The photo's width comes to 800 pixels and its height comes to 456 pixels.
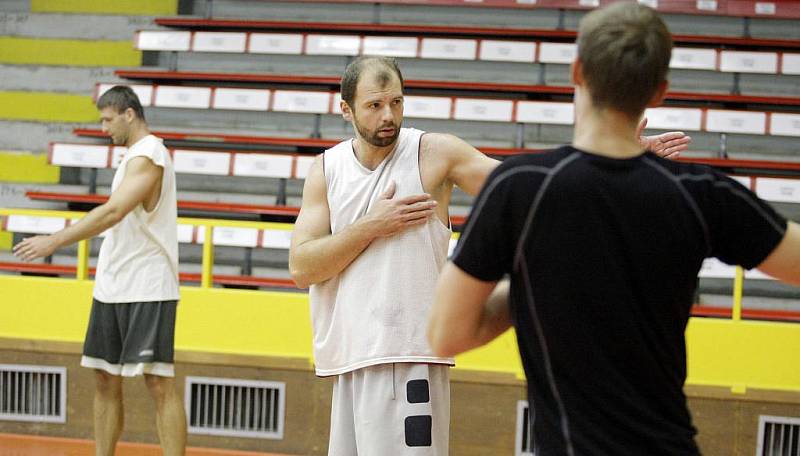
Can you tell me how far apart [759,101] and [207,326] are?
5065 millimetres

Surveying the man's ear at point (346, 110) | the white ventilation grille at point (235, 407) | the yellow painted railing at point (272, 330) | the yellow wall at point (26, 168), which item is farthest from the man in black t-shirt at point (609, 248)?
the yellow wall at point (26, 168)

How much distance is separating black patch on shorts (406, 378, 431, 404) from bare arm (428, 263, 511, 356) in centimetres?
104

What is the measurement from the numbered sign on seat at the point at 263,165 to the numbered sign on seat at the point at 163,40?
1.51 metres

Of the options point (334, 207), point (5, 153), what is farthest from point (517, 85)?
point (334, 207)

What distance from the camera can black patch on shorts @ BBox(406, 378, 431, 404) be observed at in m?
2.52

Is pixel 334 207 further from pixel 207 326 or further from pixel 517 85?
pixel 517 85

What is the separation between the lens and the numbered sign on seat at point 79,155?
8109mm

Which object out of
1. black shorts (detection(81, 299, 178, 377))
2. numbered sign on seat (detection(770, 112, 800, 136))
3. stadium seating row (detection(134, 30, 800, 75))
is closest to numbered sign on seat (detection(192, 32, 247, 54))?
stadium seating row (detection(134, 30, 800, 75))

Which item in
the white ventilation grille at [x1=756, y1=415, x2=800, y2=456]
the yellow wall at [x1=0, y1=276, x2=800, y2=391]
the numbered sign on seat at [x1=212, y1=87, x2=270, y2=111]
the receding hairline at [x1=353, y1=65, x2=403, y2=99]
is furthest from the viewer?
the numbered sign on seat at [x1=212, y1=87, x2=270, y2=111]

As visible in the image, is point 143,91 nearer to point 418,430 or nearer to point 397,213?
point 397,213

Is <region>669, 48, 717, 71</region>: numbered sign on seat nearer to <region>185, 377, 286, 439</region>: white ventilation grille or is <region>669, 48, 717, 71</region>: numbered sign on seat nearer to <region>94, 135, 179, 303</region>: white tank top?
<region>185, 377, 286, 439</region>: white ventilation grille

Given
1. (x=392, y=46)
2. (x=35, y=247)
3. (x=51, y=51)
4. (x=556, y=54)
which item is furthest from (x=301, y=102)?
(x=35, y=247)

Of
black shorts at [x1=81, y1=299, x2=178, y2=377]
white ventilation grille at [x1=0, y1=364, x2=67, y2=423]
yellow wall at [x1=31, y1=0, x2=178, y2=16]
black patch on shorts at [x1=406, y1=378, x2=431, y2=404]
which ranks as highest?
yellow wall at [x1=31, y1=0, x2=178, y2=16]

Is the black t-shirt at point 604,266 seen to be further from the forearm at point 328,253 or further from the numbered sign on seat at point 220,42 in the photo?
the numbered sign on seat at point 220,42
